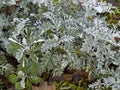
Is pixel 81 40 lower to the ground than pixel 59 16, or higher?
lower

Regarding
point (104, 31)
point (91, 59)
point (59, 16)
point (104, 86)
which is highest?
point (59, 16)

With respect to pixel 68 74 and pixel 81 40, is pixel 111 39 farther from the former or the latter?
pixel 68 74

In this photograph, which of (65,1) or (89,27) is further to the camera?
(65,1)

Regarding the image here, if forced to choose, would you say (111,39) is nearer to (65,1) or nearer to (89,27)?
(89,27)

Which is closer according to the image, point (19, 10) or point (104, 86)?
point (104, 86)

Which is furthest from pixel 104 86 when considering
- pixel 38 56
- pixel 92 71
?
pixel 38 56

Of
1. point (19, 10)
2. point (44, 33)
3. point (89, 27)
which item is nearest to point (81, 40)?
point (89, 27)
